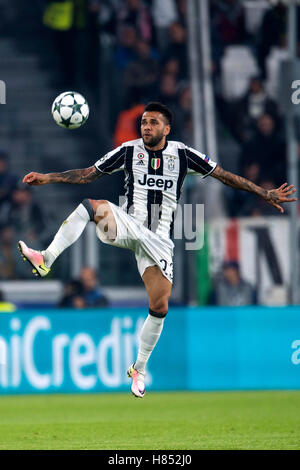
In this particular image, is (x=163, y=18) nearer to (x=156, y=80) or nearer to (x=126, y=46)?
(x=126, y=46)

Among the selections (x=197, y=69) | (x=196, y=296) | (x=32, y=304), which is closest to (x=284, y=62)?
(x=197, y=69)

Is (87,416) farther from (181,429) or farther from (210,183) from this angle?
(210,183)

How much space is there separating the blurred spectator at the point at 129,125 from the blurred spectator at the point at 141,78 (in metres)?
0.27

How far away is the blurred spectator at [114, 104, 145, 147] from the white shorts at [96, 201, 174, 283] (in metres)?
6.28

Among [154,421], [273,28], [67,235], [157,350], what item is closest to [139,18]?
[273,28]

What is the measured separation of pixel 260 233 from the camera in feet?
45.4

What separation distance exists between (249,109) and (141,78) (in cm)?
163

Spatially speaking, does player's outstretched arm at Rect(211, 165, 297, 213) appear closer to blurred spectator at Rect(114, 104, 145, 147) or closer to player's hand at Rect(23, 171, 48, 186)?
player's hand at Rect(23, 171, 48, 186)

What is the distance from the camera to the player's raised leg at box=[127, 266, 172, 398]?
8789 mm

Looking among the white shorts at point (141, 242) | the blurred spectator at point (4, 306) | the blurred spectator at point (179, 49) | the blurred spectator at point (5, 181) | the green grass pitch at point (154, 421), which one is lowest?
the green grass pitch at point (154, 421)

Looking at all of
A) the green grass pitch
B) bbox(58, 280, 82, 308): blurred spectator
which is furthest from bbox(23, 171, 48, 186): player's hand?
bbox(58, 280, 82, 308): blurred spectator

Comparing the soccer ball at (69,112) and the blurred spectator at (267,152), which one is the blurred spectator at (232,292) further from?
the soccer ball at (69,112)

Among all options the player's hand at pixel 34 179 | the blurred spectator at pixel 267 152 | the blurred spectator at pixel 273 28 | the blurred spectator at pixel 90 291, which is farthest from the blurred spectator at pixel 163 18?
the player's hand at pixel 34 179

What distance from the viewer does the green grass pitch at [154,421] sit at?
28.3 feet
